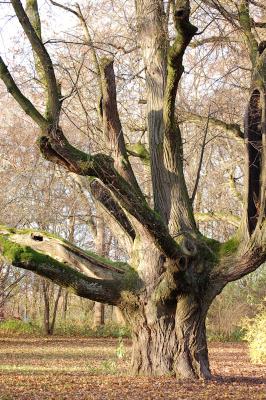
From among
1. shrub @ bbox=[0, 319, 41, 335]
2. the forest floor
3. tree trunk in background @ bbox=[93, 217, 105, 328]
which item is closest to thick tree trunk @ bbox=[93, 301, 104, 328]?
tree trunk in background @ bbox=[93, 217, 105, 328]

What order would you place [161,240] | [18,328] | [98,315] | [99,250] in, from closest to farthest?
[161,240], [18,328], [99,250], [98,315]

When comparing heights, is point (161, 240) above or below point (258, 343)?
above

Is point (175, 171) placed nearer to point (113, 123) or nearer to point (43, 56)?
point (113, 123)

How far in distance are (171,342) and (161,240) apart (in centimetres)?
171

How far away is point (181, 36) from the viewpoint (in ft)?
23.1

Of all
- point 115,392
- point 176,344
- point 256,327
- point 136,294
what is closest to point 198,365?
point 176,344

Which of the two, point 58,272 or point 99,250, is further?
point 99,250

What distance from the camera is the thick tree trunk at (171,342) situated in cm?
869

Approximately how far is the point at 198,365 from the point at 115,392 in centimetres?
188

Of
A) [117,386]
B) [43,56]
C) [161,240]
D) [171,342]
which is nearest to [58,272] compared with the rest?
[161,240]

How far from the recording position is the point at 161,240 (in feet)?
26.0

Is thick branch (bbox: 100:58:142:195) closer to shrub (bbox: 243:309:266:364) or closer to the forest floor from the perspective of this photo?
the forest floor

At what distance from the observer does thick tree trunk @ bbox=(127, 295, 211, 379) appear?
8688 mm

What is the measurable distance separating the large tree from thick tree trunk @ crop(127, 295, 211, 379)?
0.05ft
